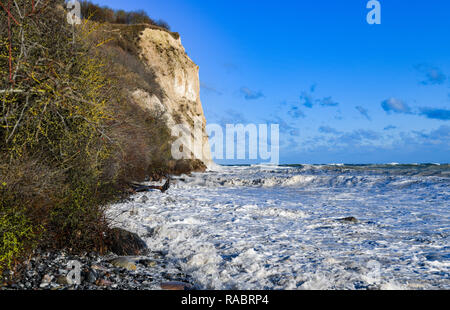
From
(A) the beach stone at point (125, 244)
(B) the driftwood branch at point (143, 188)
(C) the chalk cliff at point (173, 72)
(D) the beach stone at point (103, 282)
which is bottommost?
(D) the beach stone at point (103, 282)

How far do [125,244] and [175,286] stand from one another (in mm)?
1554

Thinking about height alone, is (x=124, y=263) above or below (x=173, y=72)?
below

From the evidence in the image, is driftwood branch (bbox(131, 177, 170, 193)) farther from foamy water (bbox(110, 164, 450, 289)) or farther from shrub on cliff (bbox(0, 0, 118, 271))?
shrub on cliff (bbox(0, 0, 118, 271))

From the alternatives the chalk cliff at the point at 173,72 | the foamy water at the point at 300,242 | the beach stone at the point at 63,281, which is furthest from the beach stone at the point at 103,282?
the chalk cliff at the point at 173,72

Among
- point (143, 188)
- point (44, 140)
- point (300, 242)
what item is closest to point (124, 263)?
point (44, 140)

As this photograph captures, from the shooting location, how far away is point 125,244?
16.9 feet

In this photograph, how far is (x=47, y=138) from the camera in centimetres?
477

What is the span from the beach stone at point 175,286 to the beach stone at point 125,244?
52.5 inches

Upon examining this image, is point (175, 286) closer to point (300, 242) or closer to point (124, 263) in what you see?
point (124, 263)

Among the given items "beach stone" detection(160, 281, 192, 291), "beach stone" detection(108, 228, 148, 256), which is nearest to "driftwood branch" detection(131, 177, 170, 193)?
"beach stone" detection(108, 228, 148, 256)

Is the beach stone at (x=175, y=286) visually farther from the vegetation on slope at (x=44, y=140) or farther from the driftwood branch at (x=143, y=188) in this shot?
the driftwood branch at (x=143, y=188)

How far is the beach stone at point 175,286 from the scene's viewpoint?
12.9ft
